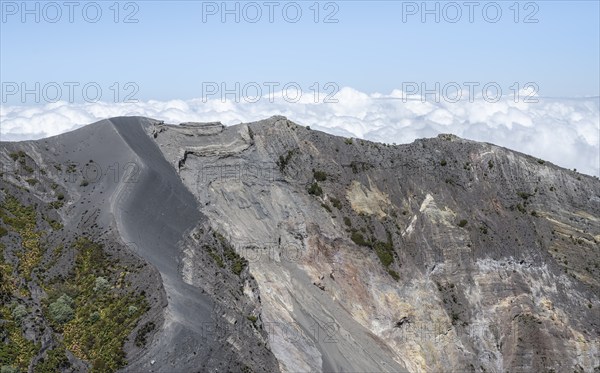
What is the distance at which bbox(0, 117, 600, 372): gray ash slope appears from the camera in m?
50.6

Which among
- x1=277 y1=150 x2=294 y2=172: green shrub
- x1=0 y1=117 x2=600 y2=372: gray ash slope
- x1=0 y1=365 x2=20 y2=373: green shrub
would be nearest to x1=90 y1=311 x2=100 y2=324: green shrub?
x1=0 y1=365 x2=20 y2=373: green shrub

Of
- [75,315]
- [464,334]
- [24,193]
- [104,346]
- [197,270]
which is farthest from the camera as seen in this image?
[464,334]

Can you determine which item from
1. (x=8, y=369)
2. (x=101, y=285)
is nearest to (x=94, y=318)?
(x=101, y=285)

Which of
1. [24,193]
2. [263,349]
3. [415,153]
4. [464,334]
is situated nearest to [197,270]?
[263,349]

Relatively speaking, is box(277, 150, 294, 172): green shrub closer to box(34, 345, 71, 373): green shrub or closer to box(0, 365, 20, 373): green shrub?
box(34, 345, 71, 373): green shrub

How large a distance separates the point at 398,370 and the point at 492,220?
2403 cm

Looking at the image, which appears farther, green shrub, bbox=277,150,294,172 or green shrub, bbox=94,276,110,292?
green shrub, bbox=277,150,294,172

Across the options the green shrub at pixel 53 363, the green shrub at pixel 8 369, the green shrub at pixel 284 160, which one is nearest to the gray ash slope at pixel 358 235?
the green shrub at pixel 284 160

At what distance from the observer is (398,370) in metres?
56.1

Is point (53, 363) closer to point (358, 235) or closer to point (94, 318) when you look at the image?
point (94, 318)

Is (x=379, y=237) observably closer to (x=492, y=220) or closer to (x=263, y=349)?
(x=492, y=220)

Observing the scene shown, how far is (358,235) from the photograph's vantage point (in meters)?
65.2

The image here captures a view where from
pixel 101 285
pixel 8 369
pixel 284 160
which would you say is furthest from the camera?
pixel 284 160

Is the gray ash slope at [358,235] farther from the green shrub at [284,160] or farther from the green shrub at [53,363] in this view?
the green shrub at [53,363]
